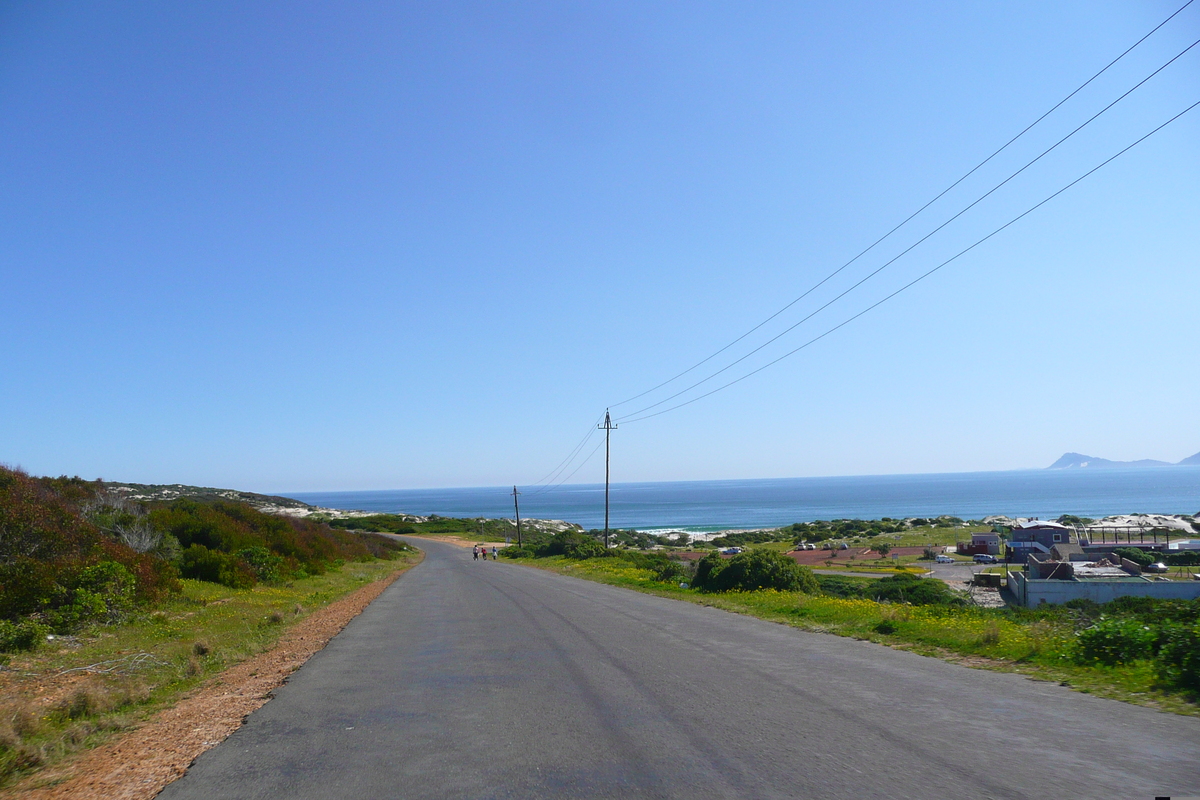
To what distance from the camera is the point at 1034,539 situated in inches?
2542

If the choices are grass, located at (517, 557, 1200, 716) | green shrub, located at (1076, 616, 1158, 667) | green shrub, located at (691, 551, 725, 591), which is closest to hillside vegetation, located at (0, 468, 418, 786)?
grass, located at (517, 557, 1200, 716)

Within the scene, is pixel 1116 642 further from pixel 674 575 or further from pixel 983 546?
pixel 983 546

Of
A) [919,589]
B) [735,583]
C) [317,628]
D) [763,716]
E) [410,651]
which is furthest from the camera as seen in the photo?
[919,589]

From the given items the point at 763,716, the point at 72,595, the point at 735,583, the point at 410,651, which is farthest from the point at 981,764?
the point at 735,583

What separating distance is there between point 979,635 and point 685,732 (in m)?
7.14

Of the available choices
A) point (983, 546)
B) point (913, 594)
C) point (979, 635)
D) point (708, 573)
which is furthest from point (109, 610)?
point (983, 546)

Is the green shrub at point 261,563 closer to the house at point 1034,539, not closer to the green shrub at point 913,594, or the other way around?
the green shrub at point 913,594

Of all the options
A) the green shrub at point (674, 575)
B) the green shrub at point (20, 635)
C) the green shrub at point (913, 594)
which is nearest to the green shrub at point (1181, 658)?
the green shrub at point (20, 635)

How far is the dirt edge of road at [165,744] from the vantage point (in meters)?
5.64

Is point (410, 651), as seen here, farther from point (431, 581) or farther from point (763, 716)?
point (431, 581)

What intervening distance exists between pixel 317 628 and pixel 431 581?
15.6m

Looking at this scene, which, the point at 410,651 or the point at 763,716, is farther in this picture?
the point at 410,651

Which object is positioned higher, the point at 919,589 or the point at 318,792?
the point at 318,792

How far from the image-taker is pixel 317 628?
1605 cm
